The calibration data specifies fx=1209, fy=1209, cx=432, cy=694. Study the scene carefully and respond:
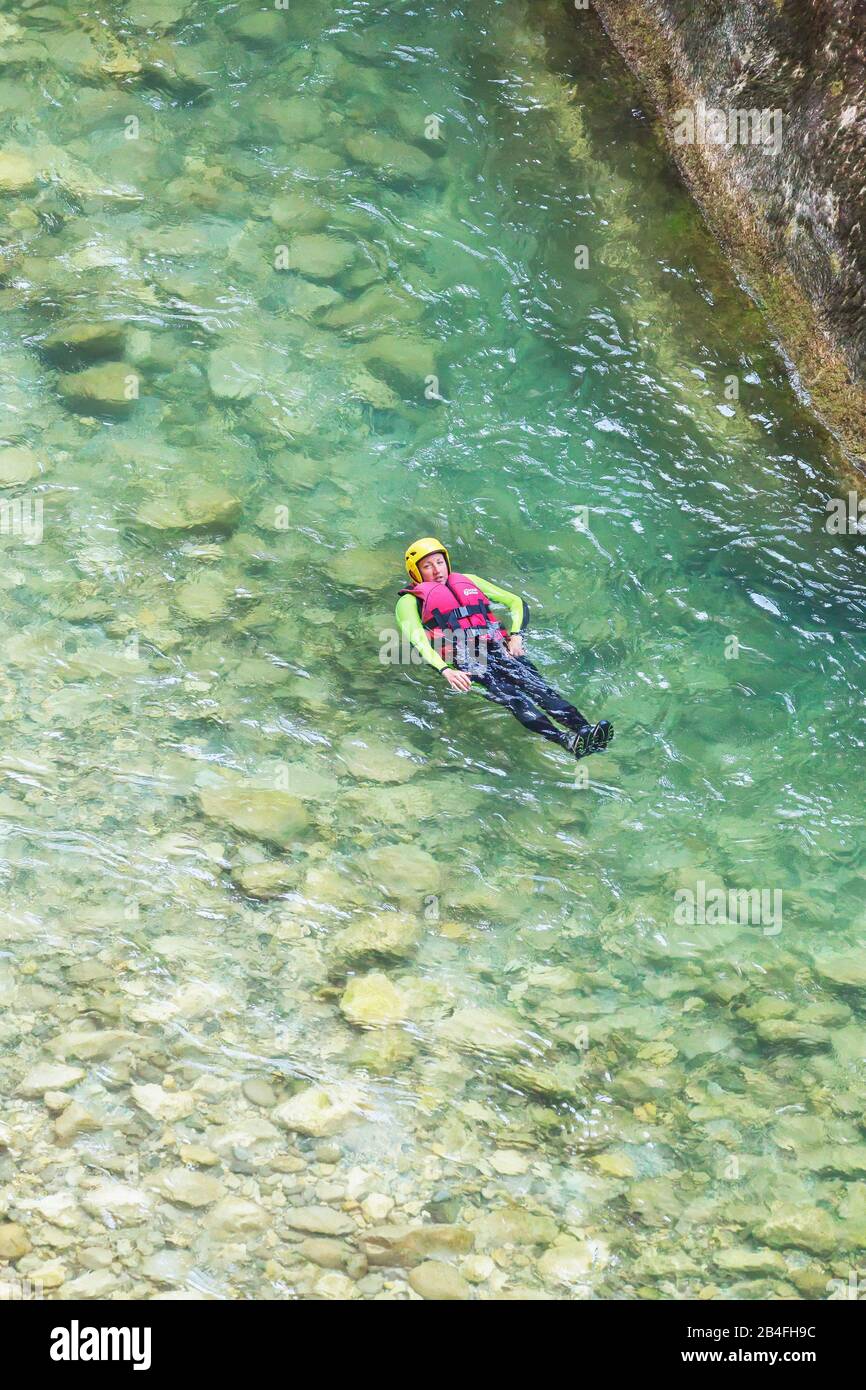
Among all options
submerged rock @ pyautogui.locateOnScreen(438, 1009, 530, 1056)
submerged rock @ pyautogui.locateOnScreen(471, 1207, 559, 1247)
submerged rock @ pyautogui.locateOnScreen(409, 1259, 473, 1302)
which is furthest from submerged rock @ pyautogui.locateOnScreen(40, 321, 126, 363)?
submerged rock @ pyautogui.locateOnScreen(409, 1259, 473, 1302)

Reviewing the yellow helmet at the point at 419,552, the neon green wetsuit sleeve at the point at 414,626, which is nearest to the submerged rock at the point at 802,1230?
the neon green wetsuit sleeve at the point at 414,626

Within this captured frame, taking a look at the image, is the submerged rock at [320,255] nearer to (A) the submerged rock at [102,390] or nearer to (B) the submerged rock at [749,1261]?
(A) the submerged rock at [102,390]

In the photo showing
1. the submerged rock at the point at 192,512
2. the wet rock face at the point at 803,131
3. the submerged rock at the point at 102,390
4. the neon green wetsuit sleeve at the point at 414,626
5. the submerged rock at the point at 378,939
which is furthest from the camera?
the submerged rock at the point at 102,390

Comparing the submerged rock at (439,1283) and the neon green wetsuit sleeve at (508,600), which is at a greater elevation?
the neon green wetsuit sleeve at (508,600)

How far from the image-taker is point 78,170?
11266mm

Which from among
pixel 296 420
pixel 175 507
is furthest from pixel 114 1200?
pixel 296 420

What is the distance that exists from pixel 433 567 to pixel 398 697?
96 centimetres

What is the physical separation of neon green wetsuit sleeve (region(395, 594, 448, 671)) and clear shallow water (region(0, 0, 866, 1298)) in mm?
418

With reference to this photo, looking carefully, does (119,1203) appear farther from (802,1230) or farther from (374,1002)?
(802,1230)

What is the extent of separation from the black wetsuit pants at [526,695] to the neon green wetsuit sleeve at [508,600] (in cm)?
23

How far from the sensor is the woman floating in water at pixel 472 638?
8.04m

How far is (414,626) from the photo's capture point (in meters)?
8.34

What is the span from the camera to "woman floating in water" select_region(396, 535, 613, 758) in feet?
26.4

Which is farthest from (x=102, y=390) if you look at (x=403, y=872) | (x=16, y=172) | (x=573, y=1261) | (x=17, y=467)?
(x=573, y=1261)
